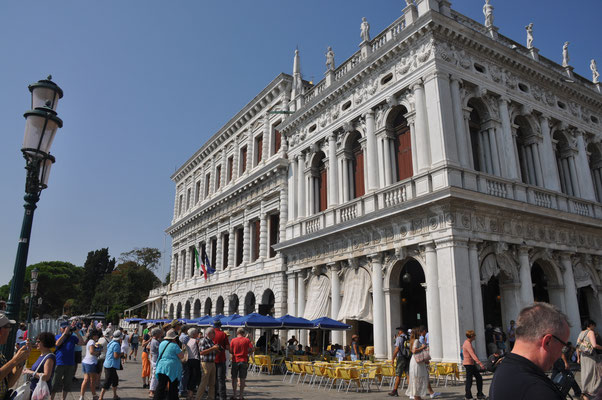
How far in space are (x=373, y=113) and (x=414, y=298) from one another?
808 centimetres

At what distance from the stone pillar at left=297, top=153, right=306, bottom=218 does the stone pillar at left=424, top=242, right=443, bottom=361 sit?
29.6 feet

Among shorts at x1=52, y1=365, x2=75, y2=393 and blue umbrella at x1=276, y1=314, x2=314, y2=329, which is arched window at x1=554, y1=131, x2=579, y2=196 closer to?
blue umbrella at x1=276, y1=314, x2=314, y2=329

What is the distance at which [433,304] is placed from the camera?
1481 cm

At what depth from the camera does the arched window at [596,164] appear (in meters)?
22.8

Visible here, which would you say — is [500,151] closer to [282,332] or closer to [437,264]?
[437,264]

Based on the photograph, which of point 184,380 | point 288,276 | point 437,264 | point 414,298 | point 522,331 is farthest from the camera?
point 288,276

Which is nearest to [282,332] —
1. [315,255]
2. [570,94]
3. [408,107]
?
[315,255]

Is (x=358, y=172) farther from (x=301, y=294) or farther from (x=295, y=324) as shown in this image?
(x=295, y=324)

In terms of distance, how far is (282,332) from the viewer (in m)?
23.8

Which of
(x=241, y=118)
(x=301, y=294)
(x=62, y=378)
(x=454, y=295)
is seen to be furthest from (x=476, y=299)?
(x=241, y=118)

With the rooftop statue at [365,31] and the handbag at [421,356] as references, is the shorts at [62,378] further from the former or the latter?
the rooftop statue at [365,31]

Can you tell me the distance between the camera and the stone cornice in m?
27.7

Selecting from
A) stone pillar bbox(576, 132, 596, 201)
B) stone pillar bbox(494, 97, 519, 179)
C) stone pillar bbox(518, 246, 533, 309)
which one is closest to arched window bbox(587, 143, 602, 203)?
stone pillar bbox(576, 132, 596, 201)

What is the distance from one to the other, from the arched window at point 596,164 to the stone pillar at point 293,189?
49.8 ft
